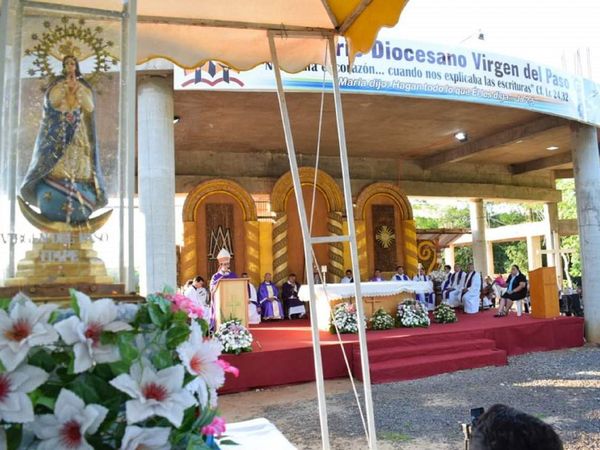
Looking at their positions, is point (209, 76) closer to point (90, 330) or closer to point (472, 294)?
point (90, 330)

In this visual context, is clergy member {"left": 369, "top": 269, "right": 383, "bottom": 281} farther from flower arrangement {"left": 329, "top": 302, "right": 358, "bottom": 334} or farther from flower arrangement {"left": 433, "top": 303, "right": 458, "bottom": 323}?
flower arrangement {"left": 329, "top": 302, "right": 358, "bottom": 334}

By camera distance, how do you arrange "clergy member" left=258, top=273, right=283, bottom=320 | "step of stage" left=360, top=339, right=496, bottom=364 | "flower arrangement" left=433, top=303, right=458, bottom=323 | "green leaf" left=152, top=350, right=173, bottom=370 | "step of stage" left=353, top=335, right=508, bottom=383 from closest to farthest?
"green leaf" left=152, top=350, right=173, bottom=370
"step of stage" left=353, top=335, right=508, bottom=383
"step of stage" left=360, top=339, right=496, bottom=364
"flower arrangement" left=433, top=303, right=458, bottom=323
"clergy member" left=258, top=273, right=283, bottom=320

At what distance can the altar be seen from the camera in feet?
32.5

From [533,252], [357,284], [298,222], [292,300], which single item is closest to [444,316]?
[292,300]

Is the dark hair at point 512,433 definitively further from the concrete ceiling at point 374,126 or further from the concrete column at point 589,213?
the concrete column at point 589,213

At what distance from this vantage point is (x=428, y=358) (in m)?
8.55

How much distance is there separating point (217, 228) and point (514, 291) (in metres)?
7.34

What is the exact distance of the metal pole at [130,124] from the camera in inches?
65.7

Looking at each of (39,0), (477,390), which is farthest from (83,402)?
(477,390)

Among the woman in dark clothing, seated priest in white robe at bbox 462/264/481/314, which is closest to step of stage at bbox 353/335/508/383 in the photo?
the woman in dark clothing

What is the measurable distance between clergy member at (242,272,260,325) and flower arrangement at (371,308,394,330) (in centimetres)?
328

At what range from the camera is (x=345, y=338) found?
881 centimetres

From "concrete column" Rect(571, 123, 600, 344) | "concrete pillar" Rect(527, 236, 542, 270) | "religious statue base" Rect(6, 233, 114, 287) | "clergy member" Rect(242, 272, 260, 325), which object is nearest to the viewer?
"religious statue base" Rect(6, 233, 114, 287)

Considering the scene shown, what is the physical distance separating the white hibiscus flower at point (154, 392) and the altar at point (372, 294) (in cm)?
867
